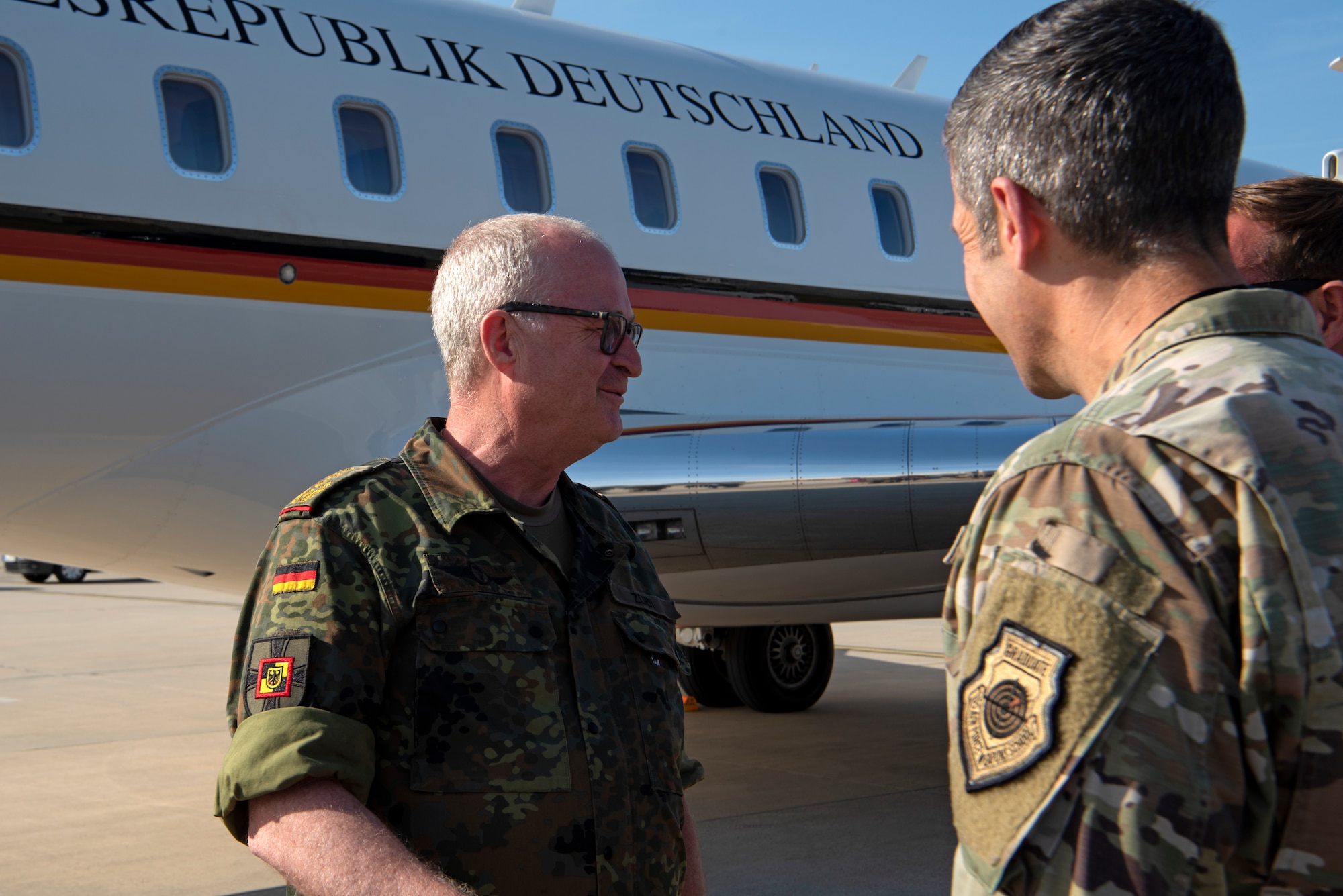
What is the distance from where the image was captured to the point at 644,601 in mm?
2230

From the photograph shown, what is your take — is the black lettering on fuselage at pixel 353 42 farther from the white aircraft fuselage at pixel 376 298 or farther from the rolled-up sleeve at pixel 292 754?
the rolled-up sleeve at pixel 292 754

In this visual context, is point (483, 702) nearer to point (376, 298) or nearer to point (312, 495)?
point (312, 495)

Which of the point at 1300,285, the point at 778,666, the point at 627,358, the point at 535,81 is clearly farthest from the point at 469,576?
the point at 778,666

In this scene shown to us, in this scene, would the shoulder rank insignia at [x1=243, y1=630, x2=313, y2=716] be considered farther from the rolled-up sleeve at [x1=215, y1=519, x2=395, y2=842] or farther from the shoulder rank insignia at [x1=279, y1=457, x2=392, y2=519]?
the shoulder rank insignia at [x1=279, y1=457, x2=392, y2=519]

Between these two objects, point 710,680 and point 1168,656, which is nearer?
point 1168,656

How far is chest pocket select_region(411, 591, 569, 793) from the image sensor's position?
187 centimetres

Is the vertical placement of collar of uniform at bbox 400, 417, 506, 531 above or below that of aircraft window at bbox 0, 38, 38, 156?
below

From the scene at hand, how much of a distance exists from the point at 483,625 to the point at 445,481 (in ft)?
0.91

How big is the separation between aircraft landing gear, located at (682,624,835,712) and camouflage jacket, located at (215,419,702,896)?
272 inches

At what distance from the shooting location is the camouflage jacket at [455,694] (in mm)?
1771

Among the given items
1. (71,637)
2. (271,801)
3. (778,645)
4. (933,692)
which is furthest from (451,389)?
A: (71,637)

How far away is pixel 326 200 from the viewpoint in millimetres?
5449

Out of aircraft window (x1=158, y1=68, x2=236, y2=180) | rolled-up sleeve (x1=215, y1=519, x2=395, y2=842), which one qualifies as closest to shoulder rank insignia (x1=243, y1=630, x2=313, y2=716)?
rolled-up sleeve (x1=215, y1=519, x2=395, y2=842)

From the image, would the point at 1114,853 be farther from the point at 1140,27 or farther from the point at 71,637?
the point at 71,637
